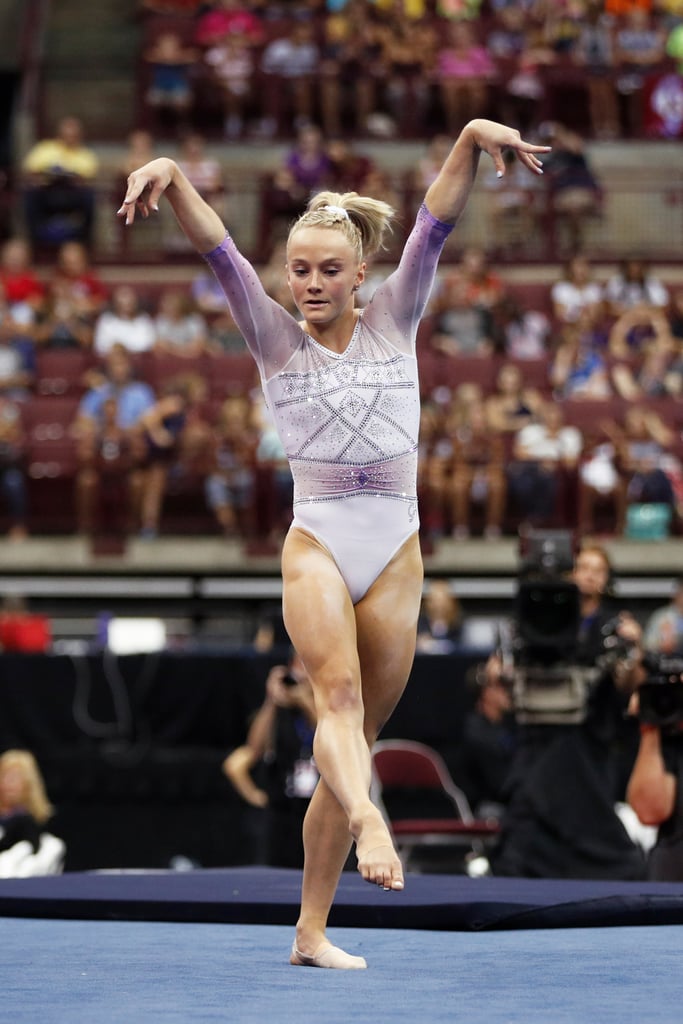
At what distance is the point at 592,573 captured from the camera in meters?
7.13

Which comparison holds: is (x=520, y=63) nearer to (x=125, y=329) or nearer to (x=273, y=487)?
(x=125, y=329)

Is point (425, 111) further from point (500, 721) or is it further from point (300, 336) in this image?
point (300, 336)

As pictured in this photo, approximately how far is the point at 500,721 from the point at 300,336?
5235 millimetres

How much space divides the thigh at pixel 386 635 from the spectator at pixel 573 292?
36.2ft

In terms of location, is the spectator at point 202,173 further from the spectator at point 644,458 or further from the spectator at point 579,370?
the spectator at point 644,458

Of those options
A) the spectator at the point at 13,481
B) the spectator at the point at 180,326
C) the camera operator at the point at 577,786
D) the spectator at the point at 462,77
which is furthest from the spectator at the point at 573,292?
the camera operator at the point at 577,786

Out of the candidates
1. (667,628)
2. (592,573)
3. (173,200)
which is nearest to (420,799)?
(667,628)

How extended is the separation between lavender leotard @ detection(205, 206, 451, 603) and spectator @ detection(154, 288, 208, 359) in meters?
10.3

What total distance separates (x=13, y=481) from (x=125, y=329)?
2.08m

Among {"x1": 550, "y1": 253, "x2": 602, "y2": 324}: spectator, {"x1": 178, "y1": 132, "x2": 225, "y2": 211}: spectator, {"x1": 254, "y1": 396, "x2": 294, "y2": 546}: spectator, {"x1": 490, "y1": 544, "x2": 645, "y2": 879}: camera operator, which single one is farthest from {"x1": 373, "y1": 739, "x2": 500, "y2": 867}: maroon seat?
{"x1": 178, "y1": 132, "x2": 225, "y2": 211}: spectator

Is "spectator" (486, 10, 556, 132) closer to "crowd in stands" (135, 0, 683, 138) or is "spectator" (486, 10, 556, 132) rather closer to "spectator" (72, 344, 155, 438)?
"crowd in stands" (135, 0, 683, 138)

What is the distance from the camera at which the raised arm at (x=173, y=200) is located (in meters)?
3.60

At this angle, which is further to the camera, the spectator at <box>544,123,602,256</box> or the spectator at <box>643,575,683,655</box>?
the spectator at <box>544,123,602,256</box>

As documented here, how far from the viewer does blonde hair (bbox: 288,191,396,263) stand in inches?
150
